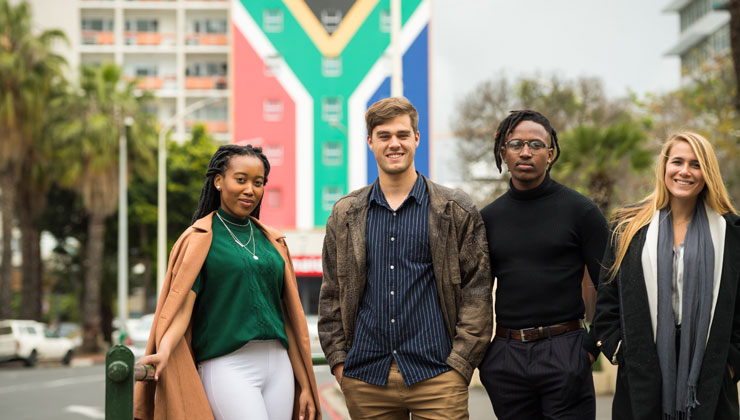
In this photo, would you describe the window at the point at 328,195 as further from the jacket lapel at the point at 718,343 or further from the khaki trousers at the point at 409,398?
the jacket lapel at the point at 718,343

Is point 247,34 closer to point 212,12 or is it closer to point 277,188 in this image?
point 277,188

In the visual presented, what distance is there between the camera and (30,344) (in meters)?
25.4

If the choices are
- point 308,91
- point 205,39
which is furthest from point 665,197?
point 205,39

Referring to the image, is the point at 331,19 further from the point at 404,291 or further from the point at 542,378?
the point at 542,378

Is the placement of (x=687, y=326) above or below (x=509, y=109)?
below

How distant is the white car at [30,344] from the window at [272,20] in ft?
57.4

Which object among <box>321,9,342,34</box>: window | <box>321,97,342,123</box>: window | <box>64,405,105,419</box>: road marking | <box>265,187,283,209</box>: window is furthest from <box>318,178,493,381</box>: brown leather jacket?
<box>321,9,342,34</box>: window

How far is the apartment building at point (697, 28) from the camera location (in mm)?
52438

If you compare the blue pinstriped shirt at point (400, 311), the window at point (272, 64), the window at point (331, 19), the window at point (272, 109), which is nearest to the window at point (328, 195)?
the window at point (272, 109)

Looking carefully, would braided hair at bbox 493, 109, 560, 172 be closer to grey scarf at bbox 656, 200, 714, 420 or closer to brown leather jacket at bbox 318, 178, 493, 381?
brown leather jacket at bbox 318, 178, 493, 381

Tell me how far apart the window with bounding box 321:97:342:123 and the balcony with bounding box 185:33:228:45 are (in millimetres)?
17338

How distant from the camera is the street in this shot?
12.4 metres

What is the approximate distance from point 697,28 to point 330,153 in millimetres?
33118

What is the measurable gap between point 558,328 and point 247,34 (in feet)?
122
